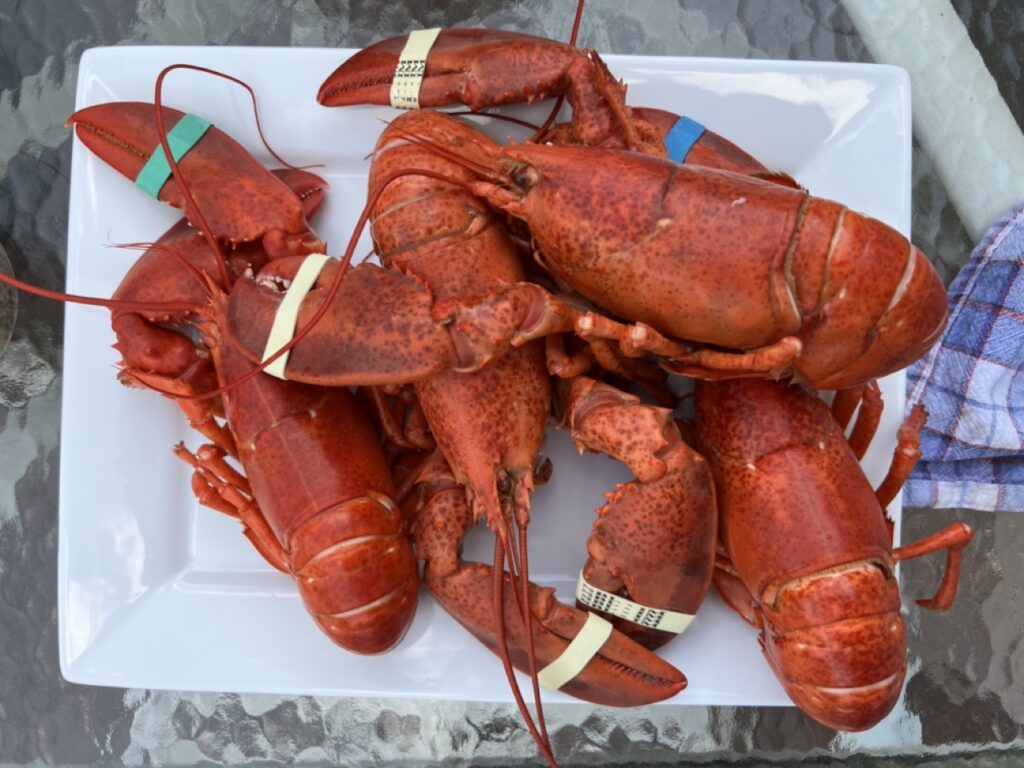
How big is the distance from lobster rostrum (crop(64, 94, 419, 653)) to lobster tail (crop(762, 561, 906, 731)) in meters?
0.78

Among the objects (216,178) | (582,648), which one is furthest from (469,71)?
(582,648)

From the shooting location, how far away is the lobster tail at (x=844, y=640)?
1744 millimetres

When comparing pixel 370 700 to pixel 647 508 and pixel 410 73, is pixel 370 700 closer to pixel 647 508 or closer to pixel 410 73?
pixel 647 508

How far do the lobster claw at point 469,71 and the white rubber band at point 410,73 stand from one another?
10 millimetres

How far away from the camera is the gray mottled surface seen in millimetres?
2264

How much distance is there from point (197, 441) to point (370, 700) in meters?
0.82

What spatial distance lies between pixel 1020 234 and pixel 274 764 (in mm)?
2297

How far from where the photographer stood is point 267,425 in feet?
5.91

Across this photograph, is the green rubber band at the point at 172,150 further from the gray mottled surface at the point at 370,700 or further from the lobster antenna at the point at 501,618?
the lobster antenna at the point at 501,618

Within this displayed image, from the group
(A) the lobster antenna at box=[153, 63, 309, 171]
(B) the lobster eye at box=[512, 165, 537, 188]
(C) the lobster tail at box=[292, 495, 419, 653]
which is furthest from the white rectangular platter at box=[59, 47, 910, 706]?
(B) the lobster eye at box=[512, 165, 537, 188]

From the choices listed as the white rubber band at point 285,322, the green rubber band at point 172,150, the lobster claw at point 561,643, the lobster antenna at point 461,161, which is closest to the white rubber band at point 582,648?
the lobster claw at point 561,643

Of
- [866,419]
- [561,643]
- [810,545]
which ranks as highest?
[866,419]

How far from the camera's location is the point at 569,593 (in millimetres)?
1962

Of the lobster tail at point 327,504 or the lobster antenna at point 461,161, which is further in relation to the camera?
the lobster tail at point 327,504
